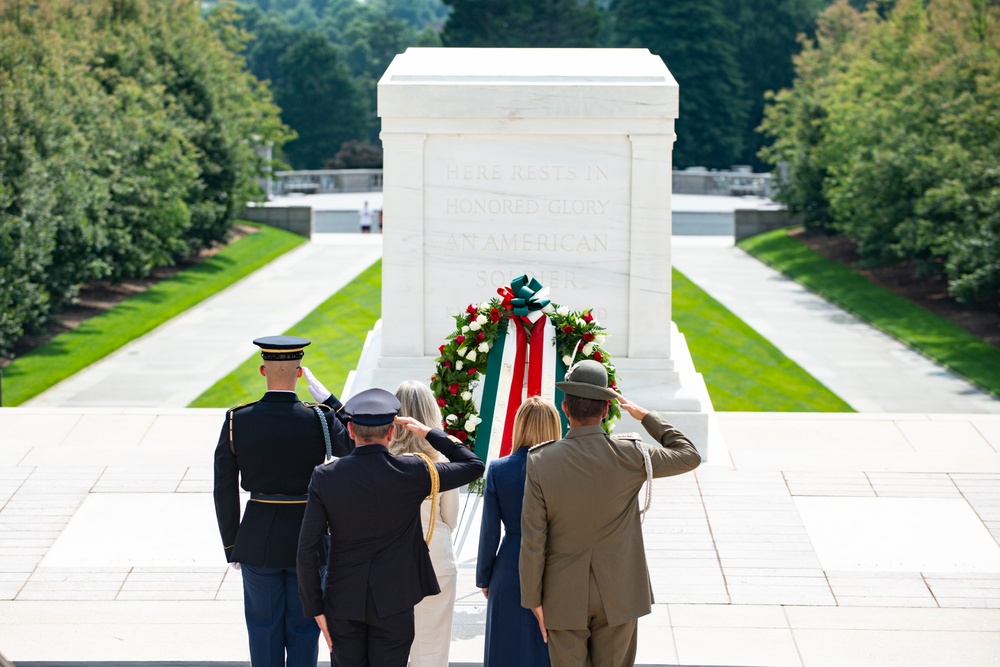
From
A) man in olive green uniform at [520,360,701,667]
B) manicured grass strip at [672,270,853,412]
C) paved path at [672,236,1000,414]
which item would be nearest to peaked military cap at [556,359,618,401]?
man in olive green uniform at [520,360,701,667]

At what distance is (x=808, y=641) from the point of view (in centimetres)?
789

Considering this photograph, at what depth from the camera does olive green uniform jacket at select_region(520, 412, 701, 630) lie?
586 centimetres

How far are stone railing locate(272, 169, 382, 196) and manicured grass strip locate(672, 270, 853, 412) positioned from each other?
1265 inches

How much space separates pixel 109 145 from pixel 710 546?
61.2 ft

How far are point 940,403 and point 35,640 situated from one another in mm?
13444

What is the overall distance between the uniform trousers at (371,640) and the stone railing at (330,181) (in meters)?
48.9

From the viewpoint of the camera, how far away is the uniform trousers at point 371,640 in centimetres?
601

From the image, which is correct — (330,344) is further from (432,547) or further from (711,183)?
(711,183)

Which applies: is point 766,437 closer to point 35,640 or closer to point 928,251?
point 35,640

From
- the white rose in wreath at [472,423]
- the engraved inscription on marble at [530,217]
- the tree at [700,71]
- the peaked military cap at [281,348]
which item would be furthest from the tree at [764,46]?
the peaked military cap at [281,348]

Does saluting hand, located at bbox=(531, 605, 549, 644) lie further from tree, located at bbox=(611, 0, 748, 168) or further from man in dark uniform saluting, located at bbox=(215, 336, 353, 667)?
tree, located at bbox=(611, 0, 748, 168)

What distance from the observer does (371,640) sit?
6.06m

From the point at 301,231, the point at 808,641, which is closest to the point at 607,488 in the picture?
the point at 808,641

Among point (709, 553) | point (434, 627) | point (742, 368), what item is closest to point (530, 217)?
point (709, 553)
